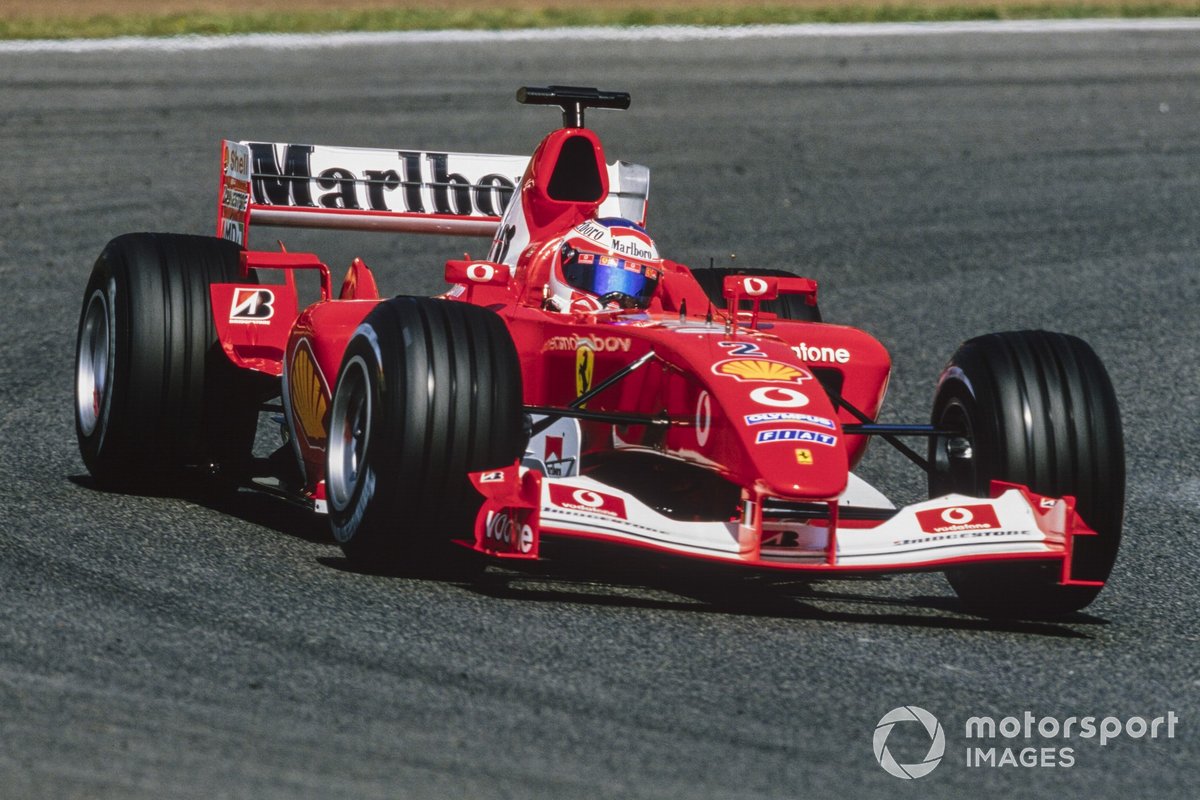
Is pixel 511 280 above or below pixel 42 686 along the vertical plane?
above

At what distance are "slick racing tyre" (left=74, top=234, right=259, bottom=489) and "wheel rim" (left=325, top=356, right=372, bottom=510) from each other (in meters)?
1.30

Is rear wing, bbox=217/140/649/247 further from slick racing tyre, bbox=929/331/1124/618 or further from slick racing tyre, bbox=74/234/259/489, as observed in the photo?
slick racing tyre, bbox=929/331/1124/618

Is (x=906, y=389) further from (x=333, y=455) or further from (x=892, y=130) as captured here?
(x=892, y=130)

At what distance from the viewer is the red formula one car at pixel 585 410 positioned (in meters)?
6.08

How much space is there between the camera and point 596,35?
20.8 m

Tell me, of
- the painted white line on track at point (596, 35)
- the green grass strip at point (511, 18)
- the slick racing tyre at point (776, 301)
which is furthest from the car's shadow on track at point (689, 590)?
the green grass strip at point (511, 18)

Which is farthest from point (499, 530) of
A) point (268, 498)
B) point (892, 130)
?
point (892, 130)

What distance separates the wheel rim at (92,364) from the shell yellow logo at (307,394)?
2.99 feet

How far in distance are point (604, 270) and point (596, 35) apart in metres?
13.8

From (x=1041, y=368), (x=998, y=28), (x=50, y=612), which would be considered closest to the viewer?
(x=50, y=612)

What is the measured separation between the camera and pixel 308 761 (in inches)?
174

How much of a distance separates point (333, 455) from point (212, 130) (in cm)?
1116

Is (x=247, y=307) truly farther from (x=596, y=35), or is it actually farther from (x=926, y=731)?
(x=596, y=35)

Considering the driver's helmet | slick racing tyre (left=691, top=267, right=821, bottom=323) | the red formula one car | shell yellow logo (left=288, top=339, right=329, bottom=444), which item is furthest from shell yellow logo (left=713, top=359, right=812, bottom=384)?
slick racing tyre (left=691, top=267, right=821, bottom=323)
